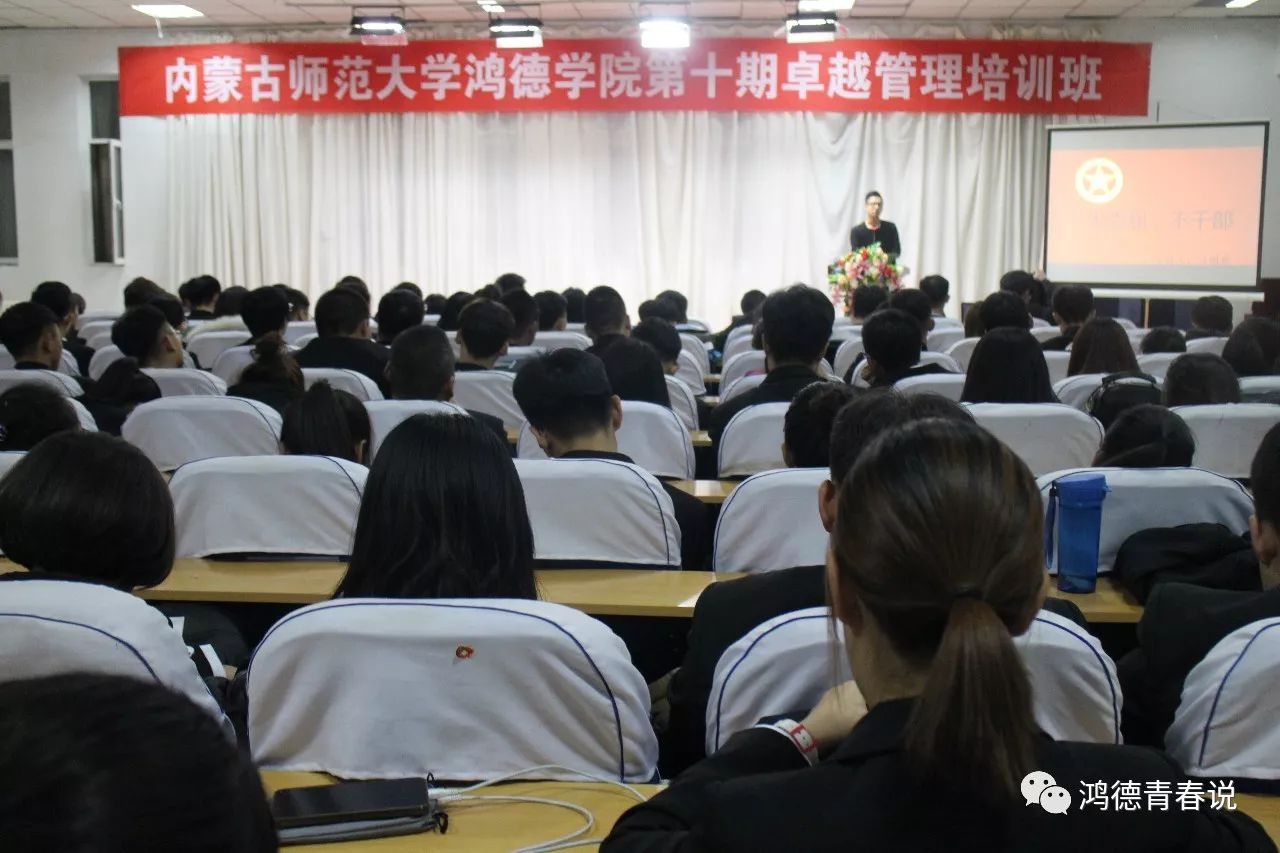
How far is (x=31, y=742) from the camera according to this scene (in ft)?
1.92

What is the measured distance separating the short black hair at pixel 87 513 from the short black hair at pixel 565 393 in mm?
1452

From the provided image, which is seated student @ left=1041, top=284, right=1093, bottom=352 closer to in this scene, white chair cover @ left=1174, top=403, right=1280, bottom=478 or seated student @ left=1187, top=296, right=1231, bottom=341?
seated student @ left=1187, top=296, right=1231, bottom=341

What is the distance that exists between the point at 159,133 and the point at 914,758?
12.6m

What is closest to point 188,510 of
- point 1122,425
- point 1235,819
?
point 1122,425

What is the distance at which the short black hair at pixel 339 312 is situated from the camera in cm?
565

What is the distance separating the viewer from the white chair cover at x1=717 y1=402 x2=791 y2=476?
3.91 meters

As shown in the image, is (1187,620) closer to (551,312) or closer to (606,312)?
(606,312)

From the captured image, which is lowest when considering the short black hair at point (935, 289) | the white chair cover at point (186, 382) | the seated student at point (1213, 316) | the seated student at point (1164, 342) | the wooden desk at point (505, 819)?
the wooden desk at point (505, 819)

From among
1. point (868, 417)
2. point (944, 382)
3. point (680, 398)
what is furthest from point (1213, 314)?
point (868, 417)

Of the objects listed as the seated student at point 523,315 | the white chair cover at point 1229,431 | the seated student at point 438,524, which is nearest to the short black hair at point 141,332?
the seated student at point 523,315

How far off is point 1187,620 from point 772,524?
37.9 inches

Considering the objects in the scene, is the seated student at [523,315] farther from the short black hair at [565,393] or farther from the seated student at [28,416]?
the seated student at [28,416]

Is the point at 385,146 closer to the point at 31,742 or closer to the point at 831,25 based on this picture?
the point at 831,25

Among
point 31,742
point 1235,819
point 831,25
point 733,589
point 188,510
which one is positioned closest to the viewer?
point 31,742
